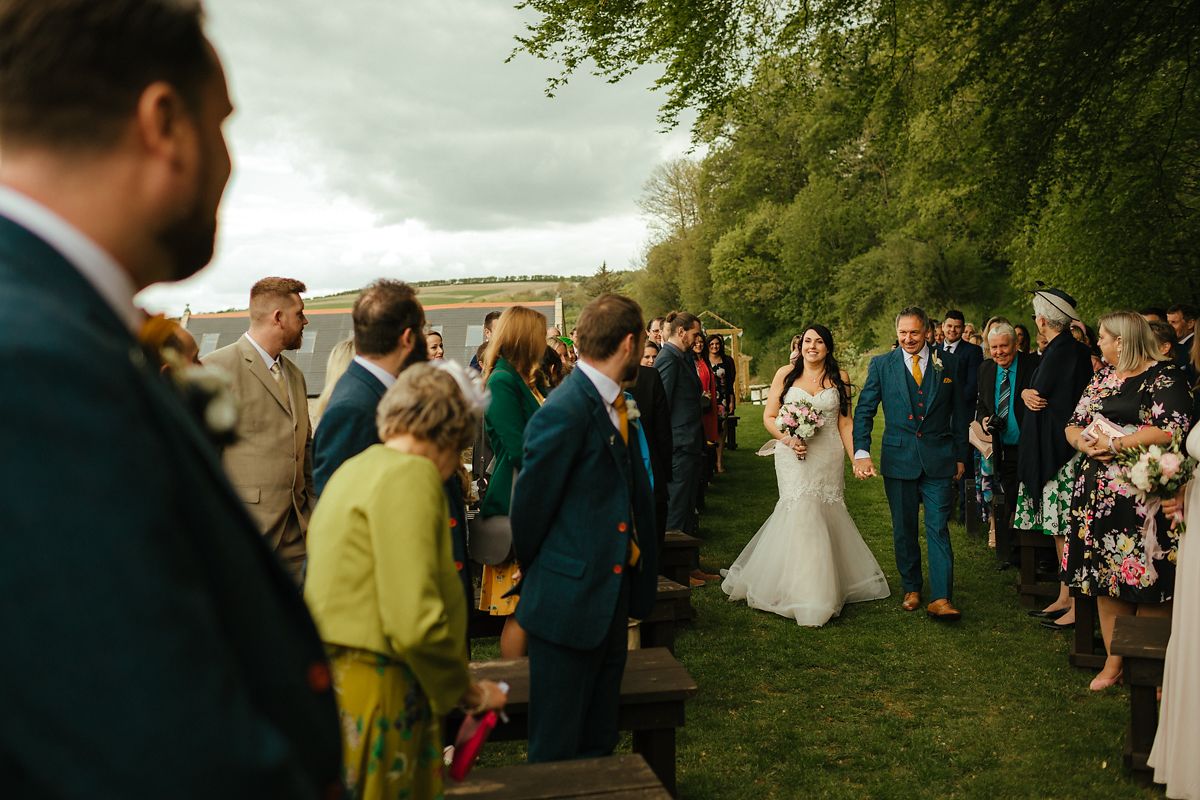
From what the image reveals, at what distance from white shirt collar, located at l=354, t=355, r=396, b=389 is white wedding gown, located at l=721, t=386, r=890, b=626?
5.43m

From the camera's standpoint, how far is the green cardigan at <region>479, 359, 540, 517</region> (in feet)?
17.7


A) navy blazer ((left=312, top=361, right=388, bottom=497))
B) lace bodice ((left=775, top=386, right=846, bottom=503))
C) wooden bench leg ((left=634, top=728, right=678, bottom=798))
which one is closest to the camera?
navy blazer ((left=312, top=361, right=388, bottom=497))

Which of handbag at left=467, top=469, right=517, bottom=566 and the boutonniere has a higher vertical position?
the boutonniere

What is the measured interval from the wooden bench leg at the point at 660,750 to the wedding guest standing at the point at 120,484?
3.52 metres

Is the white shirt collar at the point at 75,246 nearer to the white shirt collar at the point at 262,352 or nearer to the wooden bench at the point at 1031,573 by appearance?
the white shirt collar at the point at 262,352

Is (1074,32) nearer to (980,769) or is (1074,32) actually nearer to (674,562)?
(674,562)

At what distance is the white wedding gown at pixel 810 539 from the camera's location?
28.3 ft

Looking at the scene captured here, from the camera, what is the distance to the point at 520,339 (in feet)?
18.5

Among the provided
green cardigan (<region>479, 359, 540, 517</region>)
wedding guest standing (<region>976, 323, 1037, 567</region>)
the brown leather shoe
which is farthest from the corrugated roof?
green cardigan (<region>479, 359, 540, 517</region>)

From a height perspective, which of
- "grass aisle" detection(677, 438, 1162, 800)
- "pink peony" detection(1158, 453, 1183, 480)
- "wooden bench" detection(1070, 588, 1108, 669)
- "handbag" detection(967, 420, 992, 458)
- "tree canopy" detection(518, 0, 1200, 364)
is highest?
"tree canopy" detection(518, 0, 1200, 364)

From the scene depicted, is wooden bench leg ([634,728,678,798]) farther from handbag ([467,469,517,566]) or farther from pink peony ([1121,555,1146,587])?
pink peony ([1121,555,1146,587])

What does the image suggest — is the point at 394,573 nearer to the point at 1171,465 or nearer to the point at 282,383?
the point at 282,383

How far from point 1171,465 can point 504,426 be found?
12.1 ft

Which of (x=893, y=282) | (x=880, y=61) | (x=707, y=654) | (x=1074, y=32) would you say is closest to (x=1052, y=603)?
(x=707, y=654)
